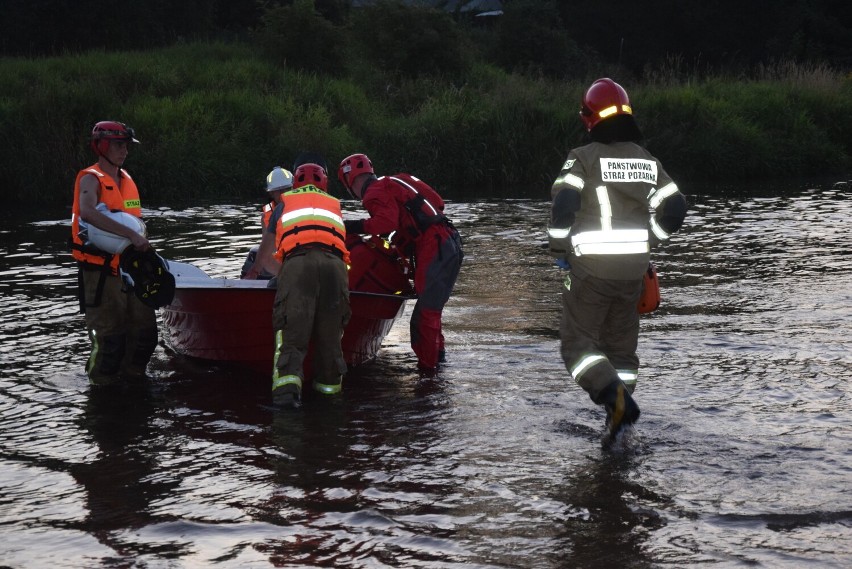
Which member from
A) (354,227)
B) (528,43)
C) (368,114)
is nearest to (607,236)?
(354,227)

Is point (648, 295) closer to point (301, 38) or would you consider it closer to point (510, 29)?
point (301, 38)

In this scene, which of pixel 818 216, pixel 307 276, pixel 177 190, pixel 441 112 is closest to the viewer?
pixel 307 276

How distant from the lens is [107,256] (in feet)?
25.5

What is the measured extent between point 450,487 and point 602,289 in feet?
4.70

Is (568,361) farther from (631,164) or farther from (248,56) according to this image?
(248,56)

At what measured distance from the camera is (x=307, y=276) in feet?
23.8

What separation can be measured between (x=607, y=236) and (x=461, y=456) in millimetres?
1482

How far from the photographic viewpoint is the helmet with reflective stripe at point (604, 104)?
648cm

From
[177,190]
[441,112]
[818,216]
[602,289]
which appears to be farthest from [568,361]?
[441,112]

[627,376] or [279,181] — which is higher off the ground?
[279,181]

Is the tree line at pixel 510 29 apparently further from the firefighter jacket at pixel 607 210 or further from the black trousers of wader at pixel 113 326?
the firefighter jacket at pixel 607 210

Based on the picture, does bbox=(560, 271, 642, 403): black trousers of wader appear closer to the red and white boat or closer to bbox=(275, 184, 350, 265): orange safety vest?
bbox=(275, 184, 350, 265): orange safety vest

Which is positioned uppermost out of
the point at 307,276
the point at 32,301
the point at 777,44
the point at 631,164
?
the point at 777,44

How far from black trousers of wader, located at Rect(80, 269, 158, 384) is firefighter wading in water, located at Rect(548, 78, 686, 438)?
3.21 meters
